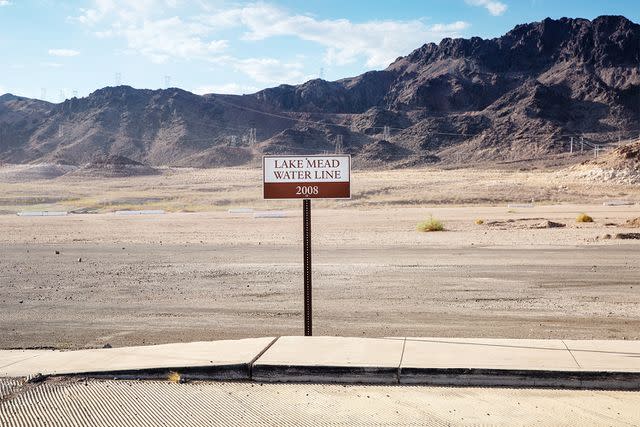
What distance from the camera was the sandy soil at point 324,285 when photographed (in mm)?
11102

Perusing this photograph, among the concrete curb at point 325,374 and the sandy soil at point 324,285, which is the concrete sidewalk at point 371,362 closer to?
the concrete curb at point 325,374

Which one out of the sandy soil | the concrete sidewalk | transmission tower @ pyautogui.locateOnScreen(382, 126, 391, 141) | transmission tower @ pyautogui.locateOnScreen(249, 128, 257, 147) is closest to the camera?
the concrete sidewalk

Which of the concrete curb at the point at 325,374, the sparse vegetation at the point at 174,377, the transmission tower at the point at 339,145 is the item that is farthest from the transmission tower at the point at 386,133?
the sparse vegetation at the point at 174,377

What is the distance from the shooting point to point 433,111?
164000mm

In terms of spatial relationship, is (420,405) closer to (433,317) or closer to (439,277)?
(433,317)

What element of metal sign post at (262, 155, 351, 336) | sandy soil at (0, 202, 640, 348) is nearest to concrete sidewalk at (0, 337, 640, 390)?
metal sign post at (262, 155, 351, 336)

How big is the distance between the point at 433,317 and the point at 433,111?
155620 millimetres

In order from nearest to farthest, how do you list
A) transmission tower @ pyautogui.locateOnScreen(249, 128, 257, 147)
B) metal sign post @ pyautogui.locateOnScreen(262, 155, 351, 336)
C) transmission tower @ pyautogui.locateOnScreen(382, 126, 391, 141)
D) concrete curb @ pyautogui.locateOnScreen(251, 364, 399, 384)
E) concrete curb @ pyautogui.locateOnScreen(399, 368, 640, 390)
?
concrete curb @ pyautogui.locateOnScreen(399, 368, 640, 390)
concrete curb @ pyautogui.locateOnScreen(251, 364, 399, 384)
metal sign post @ pyautogui.locateOnScreen(262, 155, 351, 336)
transmission tower @ pyautogui.locateOnScreen(249, 128, 257, 147)
transmission tower @ pyautogui.locateOnScreen(382, 126, 391, 141)

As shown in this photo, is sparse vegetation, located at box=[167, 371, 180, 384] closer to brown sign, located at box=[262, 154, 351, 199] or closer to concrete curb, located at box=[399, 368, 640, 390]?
concrete curb, located at box=[399, 368, 640, 390]

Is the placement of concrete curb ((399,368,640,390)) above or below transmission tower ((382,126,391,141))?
below

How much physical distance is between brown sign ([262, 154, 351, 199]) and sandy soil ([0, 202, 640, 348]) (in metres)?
2.59

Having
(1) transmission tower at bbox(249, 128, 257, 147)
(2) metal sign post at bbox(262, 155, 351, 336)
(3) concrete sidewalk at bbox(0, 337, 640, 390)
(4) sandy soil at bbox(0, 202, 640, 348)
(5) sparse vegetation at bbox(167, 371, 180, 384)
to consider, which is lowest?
(4) sandy soil at bbox(0, 202, 640, 348)

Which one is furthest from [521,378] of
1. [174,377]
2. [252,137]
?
[252,137]

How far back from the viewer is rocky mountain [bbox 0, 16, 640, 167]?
13500cm
